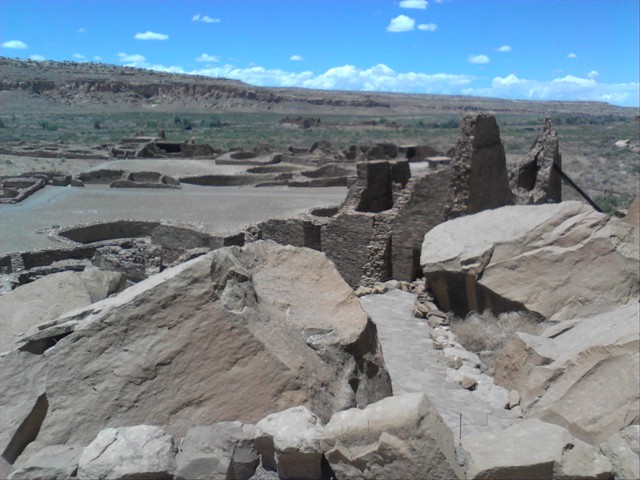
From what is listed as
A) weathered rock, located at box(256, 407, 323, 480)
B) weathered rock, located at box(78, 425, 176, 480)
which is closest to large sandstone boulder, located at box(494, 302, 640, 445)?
weathered rock, located at box(256, 407, 323, 480)

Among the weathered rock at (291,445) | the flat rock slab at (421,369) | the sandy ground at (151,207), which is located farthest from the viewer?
the sandy ground at (151,207)

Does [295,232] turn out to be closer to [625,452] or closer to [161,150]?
[625,452]

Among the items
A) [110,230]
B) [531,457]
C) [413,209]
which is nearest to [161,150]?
[110,230]

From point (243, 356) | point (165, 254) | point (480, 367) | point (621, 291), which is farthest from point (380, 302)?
point (165, 254)

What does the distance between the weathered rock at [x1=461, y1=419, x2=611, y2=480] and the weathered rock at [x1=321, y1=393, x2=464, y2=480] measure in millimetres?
152

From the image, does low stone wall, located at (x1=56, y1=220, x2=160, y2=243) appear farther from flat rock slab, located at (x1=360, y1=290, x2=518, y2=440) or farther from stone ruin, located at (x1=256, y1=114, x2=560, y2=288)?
flat rock slab, located at (x1=360, y1=290, x2=518, y2=440)

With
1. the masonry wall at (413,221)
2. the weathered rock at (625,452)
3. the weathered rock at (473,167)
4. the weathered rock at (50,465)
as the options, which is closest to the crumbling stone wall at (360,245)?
the masonry wall at (413,221)

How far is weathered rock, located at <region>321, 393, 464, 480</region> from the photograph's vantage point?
319 cm

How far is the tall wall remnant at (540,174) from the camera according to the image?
1206 cm

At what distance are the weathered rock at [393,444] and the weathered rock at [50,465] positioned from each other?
1.42m

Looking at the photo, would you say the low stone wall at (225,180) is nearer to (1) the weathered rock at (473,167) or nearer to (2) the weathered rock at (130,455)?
(1) the weathered rock at (473,167)

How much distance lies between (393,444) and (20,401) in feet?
8.18

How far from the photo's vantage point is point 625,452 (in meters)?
3.49

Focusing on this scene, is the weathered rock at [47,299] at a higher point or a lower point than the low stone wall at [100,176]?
higher
